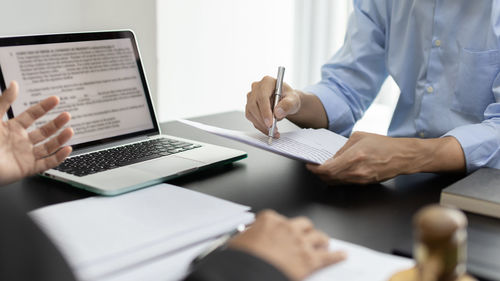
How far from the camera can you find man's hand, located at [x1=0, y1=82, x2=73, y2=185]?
92 centimetres

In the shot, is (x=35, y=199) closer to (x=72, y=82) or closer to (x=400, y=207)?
(x=72, y=82)

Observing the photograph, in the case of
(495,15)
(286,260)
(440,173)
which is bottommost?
(440,173)

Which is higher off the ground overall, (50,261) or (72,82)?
(72,82)

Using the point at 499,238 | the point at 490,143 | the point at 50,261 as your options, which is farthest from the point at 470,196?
the point at 50,261

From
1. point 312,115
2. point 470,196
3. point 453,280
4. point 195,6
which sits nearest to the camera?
point 453,280

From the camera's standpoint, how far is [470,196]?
866 mm

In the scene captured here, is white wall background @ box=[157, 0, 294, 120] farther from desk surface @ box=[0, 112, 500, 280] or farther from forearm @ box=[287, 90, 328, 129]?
desk surface @ box=[0, 112, 500, 280]

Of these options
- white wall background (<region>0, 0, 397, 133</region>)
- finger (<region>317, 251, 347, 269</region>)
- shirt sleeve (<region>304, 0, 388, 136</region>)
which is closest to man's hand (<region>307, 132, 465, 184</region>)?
finger (<region>317, 251, 347, 269</region>)

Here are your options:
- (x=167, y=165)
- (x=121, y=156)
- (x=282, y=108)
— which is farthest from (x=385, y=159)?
(x=121, y=156)

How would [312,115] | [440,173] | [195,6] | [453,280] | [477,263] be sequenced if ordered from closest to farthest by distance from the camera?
[453,280], [477,263], [440,173], [312,115], [195,6]

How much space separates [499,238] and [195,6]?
2591 millimetres

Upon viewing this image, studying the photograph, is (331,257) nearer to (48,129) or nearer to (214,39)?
(48,129)

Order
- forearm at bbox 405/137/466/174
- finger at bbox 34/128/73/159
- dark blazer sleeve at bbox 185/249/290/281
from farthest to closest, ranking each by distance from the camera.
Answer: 1. forearm at bbox 405/137/466/174
2. finger at bbox 34/128/73/159
3. dark blazer sleeve at bbox 185/249/290/281

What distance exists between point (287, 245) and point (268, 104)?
657 mm
